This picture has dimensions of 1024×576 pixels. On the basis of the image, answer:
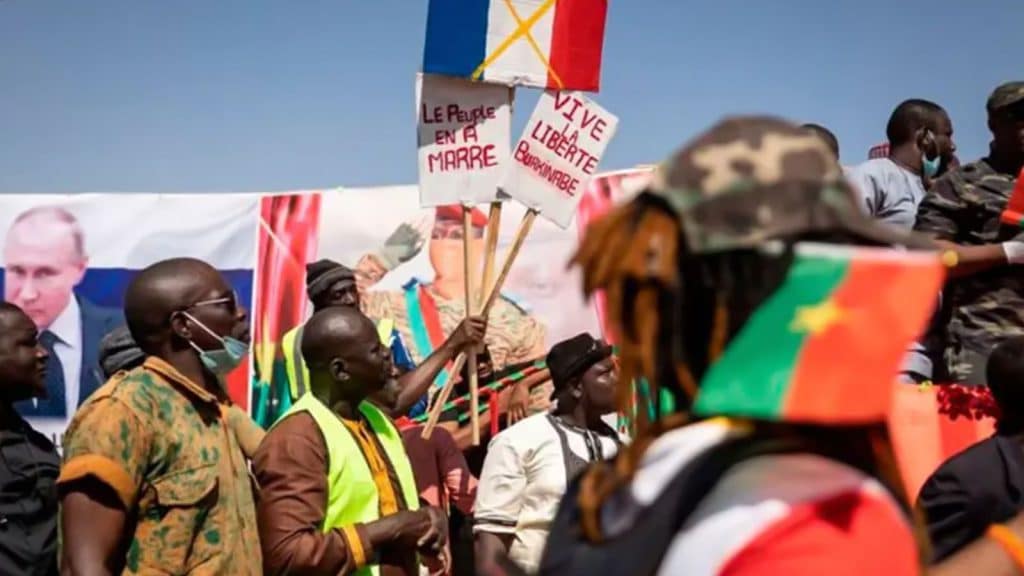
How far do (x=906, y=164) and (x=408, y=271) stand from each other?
159 inches

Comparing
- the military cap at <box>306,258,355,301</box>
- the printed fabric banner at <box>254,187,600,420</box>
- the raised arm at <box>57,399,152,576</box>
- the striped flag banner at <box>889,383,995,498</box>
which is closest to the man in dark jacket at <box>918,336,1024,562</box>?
the striped flag banner at <box>889,383,995,498</box>

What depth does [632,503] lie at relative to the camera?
4.74 ft

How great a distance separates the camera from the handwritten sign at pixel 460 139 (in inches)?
221

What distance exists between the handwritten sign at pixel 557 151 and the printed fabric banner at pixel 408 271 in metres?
2.34

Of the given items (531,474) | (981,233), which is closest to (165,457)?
(531,474)

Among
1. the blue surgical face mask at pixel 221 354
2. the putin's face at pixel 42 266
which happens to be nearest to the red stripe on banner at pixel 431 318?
the putin's face at pixel 42 266

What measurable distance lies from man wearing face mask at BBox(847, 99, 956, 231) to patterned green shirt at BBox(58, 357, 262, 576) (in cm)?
263

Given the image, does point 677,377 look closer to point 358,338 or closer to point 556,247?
point 358,338

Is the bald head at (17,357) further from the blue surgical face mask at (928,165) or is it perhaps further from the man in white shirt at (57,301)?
the man in white shirt at (57,301)

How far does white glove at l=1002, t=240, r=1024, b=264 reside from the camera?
4.02m

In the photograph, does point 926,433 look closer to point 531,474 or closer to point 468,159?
point 531,474

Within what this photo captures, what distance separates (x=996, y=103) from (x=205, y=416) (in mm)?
2767

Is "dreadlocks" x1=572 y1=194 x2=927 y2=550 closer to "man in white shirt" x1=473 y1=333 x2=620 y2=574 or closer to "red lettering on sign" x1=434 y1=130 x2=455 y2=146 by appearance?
"man in white shirt" x1=473 y1=333 x2=620 y2=574

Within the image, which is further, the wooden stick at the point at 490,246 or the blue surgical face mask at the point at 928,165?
the wooden stick at the point at 490,246
